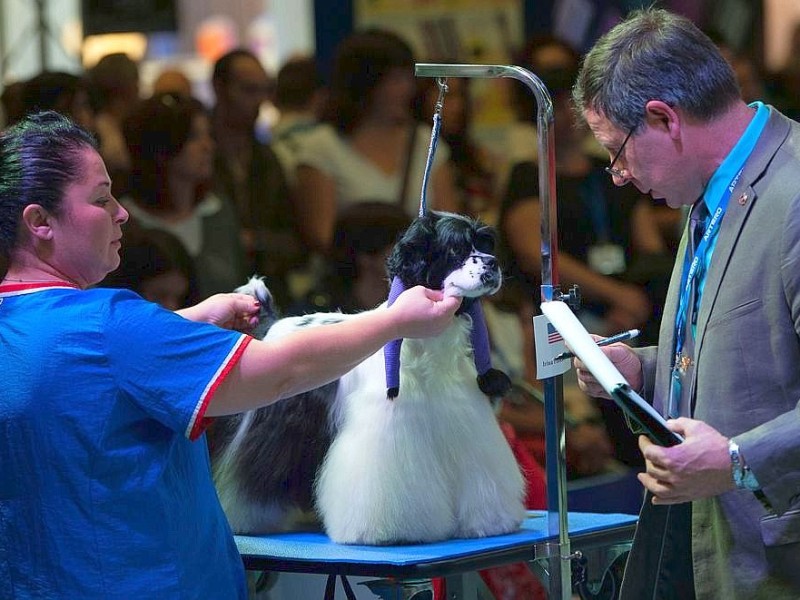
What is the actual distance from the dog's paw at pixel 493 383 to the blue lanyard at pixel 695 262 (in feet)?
0.93

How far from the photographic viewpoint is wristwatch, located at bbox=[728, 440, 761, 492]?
1611 mm

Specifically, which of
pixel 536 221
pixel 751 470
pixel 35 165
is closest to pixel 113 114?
pixel 536 221

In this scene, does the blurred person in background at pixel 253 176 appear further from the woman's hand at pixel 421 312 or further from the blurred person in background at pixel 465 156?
the woman's hand at pixel 421 312

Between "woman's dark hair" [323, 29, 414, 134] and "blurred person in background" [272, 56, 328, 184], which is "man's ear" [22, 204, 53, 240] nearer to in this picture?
"woman's dark hair" [323, 29, 414, 134]

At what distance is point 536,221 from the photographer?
3383mm

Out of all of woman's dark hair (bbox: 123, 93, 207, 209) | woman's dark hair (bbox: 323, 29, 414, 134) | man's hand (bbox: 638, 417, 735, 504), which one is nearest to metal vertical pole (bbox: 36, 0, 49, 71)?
woman's dark hair (bbox: 123, 93, 207, 209)

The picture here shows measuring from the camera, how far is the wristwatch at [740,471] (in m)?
1.61

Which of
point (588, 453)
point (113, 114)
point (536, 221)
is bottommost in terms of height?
point (588, 453)

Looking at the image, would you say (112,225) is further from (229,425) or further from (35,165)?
(229,425)

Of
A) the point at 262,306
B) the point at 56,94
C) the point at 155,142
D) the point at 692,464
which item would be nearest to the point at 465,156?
the point at 155,142

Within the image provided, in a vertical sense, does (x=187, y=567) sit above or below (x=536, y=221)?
below

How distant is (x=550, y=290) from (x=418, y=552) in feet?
1.36

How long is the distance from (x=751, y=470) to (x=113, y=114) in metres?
2.64

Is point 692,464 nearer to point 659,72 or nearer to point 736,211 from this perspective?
point 736,211
